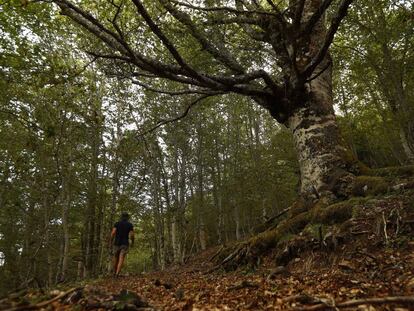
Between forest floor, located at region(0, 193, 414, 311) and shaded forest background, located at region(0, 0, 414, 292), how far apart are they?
4366 mm

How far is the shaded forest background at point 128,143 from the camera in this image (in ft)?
35.3

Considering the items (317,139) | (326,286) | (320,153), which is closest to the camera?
(326,286)

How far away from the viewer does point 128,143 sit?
1434cm

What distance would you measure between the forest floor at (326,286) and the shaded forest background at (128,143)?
437 centimetres

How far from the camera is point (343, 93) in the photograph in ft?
65.8

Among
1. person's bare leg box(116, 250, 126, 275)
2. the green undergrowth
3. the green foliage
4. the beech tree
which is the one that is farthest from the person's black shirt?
the green undergrowth

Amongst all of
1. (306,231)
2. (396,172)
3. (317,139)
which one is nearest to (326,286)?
(306,231)

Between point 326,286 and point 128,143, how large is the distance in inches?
480

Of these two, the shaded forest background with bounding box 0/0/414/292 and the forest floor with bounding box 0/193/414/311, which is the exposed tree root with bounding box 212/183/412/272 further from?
the shaded forest background with bounding box 0/0/414/292

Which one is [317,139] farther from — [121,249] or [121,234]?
[121,249]

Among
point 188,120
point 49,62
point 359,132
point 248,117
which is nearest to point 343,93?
point 359,132

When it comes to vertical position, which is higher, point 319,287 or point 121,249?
point 121,249

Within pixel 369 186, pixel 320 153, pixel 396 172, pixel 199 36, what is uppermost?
pixel 199 36

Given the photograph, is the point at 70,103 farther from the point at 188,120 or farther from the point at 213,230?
the point at 213,230
